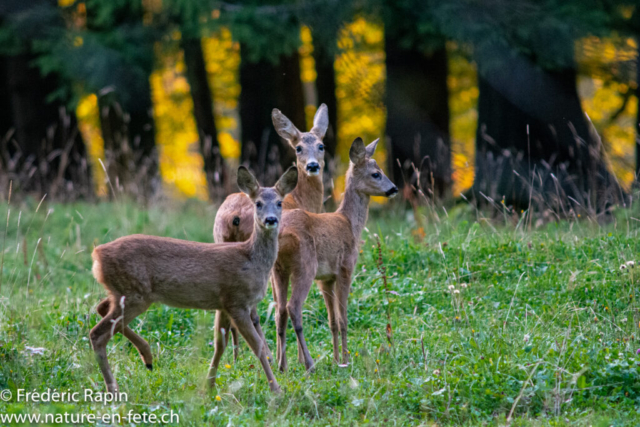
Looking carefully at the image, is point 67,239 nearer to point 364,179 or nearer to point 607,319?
point 364,179

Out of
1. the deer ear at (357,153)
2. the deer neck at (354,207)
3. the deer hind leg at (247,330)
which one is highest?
the deer ear at (357,153)

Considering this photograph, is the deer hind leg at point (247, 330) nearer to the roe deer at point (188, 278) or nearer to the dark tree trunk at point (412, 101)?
the roe deer at point (188, 278)

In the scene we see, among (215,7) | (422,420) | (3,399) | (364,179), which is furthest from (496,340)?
(215,7)

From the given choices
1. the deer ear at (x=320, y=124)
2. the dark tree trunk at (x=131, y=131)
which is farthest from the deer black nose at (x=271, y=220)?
the dark tree trunk at (x=131, y=131)

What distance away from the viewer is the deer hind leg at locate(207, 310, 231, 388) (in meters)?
4.66

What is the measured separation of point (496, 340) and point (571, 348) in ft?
1.63

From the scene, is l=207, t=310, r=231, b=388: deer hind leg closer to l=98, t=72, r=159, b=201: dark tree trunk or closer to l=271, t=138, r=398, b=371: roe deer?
l=271, t=138, r=398, b=371: roe deer

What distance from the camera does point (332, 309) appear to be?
19.0 ft

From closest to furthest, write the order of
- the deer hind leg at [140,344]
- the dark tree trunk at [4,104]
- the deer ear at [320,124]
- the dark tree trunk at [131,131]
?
the deer hind leg at [140,344] → the deer ear at [320,124] → the dark tree trunk at [131,131] → the dark tree trunk at [4,104]

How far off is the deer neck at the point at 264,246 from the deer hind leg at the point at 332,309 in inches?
36.4

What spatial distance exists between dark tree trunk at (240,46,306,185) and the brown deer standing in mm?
6178

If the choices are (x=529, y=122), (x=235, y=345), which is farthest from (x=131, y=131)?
(x=235, y=345)

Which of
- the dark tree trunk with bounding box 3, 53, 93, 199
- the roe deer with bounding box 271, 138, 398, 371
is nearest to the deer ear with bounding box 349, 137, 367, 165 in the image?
the roe deer with bounding box 271, 138, 398, 371

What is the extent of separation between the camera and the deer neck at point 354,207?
244 inches
